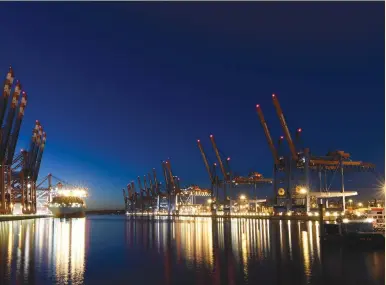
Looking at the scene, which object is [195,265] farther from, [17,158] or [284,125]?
[17,158]

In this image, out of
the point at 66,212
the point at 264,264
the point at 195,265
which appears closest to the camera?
the point at 195,265

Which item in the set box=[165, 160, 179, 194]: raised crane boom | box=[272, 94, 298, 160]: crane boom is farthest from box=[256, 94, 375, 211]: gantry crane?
box=[165, 160, 179, 194]: raised crane boom

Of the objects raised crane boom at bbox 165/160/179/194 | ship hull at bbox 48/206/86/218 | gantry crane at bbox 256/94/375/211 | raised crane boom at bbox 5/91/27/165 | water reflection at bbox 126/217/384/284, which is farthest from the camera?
raised crane boom at bbox 165/160/179/194

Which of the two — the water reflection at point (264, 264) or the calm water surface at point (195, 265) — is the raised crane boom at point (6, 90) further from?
the water reflection at point (264, 264)

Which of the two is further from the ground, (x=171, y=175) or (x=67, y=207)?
(x=171, y=175)

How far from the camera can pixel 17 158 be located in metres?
136

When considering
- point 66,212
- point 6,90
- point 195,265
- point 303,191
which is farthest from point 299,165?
point 66,212

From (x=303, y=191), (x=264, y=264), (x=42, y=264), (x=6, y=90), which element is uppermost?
(x=6, y=90)

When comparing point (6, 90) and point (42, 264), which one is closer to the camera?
point (42, 264)

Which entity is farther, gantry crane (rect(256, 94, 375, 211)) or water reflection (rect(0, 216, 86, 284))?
gantry crane (rect(256, 94, 375, 211))

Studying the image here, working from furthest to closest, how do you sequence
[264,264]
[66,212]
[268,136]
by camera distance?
[66,212]
[268,136]
[264,264]

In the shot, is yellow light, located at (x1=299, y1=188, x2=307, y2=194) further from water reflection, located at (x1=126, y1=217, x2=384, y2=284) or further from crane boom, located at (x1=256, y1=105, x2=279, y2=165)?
water reflection, located at (x1=126, y1=217, x2=384, y2=284)

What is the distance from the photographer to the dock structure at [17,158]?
101 m

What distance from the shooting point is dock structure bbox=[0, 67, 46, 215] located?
100750 millimetres
